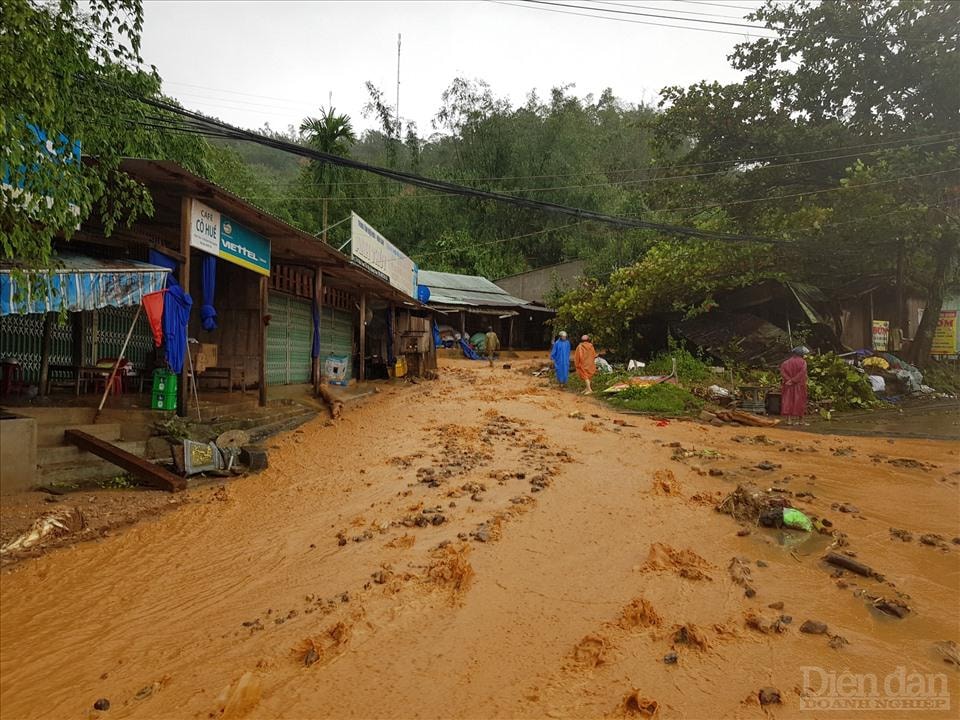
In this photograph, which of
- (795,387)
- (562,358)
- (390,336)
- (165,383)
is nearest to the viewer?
(165,383)

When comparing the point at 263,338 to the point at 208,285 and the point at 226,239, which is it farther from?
the point at 226,239

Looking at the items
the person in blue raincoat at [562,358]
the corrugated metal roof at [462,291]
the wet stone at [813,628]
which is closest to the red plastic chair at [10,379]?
the wet stone at [813,628]

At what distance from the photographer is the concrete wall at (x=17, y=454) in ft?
17.4

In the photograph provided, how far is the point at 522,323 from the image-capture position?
31.6 meters

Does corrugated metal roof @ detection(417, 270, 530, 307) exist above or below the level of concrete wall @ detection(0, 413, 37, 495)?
above

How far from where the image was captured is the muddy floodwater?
2.80 m

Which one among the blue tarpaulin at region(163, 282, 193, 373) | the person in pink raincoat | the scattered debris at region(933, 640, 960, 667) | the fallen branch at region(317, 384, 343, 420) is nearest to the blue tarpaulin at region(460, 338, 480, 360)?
the fallen branch at region(317, 384, 343, 420)

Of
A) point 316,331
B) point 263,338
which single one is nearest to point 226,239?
point 263,338

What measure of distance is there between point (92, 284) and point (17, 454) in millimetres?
2151

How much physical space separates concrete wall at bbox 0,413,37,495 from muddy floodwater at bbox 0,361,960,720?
142cm

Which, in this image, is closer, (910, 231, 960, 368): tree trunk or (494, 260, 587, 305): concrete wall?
(910, 231, 960, 368): tree trunk

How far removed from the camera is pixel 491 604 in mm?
3682

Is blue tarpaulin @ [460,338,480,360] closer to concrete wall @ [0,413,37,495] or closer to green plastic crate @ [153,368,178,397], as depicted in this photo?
green plastic crate @ [153,368,178,397]

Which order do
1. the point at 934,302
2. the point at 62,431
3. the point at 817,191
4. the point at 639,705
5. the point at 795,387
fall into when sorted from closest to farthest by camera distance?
the point at 639,705 < the point at 62,431 < the point at 795,387 < the point at 817,191 < the point at 934,302
